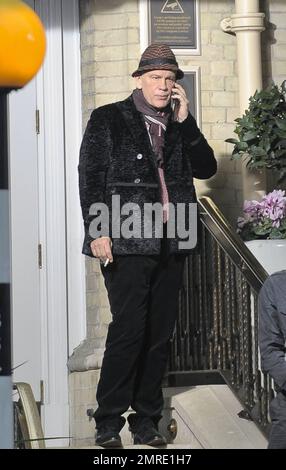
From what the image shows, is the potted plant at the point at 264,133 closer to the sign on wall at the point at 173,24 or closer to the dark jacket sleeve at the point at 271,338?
the sign on wall at the point at 173,24

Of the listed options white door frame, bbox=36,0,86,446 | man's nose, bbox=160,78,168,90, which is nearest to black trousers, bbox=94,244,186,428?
man's nose, bbox=160,78,168,90

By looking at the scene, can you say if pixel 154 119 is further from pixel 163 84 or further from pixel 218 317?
pixel 218 317

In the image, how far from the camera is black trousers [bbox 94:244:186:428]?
31.0 feet

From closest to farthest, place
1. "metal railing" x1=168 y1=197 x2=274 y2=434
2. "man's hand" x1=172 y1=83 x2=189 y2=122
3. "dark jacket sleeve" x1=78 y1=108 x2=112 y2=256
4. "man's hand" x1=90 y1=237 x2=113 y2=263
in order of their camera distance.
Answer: "man's hand" x1=90 y1=237 x2=113 y2=263
"dark jacket sleeve" x1=78 y1=108 x2=112 y2=256
"man's hand" x1=172 y1=83 x2=189 y2=122
"metal railing" x1=168 y1=197 x2=274 y2=434

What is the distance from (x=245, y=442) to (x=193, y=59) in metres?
2.77

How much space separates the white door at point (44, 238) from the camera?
36.4ft

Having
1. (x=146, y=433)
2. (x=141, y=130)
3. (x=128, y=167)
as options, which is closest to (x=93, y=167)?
(x=128, y=167)

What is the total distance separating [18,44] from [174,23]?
453 cm

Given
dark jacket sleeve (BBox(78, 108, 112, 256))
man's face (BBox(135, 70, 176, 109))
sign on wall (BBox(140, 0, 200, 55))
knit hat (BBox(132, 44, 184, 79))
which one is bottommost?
dark jacket sleeve (BBox(78, 108, 112, 256))

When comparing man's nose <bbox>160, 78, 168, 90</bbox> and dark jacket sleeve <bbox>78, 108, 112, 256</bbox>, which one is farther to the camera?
man's nose <bbox>160, 78, 168, 90</bbox>

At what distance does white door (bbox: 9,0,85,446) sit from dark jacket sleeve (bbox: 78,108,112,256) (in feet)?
4.91

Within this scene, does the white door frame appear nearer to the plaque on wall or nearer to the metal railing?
the plaque on wall

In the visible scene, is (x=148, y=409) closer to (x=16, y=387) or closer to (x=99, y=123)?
(x=16, y=387)

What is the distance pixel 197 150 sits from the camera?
9922 millimetres
